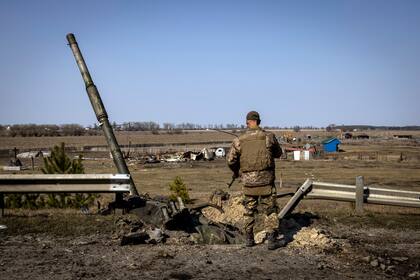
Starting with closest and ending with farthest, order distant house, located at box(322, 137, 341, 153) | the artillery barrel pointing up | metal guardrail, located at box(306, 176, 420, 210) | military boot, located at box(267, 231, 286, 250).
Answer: military boot, located at box(267, 231, 286, 250) → metal guardrail, located at box(306, 176, 420, 210) → the artillery barrel pointing up → distant house, located at box(322, 137, 341, 153)

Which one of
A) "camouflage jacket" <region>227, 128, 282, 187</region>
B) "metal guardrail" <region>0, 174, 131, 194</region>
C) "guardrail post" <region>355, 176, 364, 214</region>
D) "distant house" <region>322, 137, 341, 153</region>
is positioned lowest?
"distant house" <region>322, 137, 341, 153</region>

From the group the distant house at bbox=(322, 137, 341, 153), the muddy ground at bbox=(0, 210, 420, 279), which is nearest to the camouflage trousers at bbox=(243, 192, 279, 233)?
the muddy ground at bbox=(0, 210, 420, 279)

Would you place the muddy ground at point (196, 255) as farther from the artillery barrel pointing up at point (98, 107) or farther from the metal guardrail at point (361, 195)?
the artillery barrel pointing up at point (98, 107)

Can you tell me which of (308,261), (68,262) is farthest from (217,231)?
(68,262)

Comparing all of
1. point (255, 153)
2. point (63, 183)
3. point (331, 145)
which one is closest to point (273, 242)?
point (255, 153)

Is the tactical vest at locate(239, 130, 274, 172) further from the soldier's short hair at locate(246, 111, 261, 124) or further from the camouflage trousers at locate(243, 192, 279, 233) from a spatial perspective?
the camouflage trousers at locate(243, 192, 279, 233)

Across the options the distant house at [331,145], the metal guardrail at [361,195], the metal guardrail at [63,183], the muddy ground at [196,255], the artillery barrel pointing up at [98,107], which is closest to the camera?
the muddy ground at [196,255]

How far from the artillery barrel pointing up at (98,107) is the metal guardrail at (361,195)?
4.42 meters

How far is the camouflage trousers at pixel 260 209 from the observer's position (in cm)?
647

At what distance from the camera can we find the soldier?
6.56 m

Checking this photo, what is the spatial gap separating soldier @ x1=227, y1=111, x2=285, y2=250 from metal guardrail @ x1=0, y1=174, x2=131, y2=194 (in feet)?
8.25

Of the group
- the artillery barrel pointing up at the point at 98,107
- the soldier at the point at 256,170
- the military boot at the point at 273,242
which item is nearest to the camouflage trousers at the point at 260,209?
the soldier at the point at 256,170

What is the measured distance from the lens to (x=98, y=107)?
33.4 ft

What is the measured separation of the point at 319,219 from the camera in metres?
8.37
